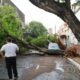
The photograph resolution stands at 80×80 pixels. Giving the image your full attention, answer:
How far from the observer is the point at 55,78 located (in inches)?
706

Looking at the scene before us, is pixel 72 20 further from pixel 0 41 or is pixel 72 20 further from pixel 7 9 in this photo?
pixel 7 9

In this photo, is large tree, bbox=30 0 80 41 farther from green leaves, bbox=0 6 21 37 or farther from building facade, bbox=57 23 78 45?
building facade, bbox=57 23 78 45

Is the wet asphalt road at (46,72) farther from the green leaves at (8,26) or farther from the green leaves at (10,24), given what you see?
the green leaves at (10,24)

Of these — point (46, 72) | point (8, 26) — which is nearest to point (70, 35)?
point (8, 26)

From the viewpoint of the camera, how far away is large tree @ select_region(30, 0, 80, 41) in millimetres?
10742

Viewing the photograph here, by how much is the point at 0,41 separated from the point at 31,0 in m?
32.7

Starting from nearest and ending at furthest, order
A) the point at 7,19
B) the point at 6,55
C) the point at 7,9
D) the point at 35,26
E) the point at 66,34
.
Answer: the point at 6,55, the point at 7,19, the point at 7,9, the point at 66,34, the point at 35,26

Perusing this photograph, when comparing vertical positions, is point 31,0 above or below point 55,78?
above

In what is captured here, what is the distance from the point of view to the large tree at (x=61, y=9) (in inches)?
423

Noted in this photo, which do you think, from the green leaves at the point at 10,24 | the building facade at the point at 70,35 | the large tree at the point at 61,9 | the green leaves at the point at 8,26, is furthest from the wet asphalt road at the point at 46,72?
the building facade at the point at 70,35

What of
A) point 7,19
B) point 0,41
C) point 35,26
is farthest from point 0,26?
point 35,26

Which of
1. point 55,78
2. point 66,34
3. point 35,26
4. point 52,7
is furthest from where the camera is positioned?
point 35,26

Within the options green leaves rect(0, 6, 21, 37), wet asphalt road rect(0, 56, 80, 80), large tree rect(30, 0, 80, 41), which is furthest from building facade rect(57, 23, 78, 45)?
large tree rect(30, 0, 80, 41)

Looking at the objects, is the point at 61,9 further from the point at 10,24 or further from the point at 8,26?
the point at 10,24
